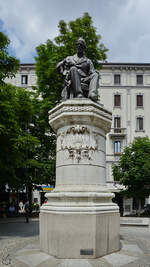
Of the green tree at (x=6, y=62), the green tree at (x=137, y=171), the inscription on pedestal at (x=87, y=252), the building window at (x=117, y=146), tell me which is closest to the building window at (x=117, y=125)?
the building window at (x=117, y=146)

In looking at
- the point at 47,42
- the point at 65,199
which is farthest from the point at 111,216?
the point at 47,42

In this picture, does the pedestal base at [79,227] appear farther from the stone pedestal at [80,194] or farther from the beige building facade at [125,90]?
the beige building facade at [125,90]

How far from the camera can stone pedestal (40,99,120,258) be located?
20.4 ft

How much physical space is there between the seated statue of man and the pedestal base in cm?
306

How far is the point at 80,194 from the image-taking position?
6586mm

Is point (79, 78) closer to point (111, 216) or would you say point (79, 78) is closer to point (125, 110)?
point (111, 216)

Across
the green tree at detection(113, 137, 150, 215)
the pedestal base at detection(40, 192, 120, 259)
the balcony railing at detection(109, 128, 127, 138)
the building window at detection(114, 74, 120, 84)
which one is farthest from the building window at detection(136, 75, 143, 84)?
the pedestal base at detection(40, 192, 120, 259)

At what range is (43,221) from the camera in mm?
6867

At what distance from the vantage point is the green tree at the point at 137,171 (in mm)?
24770

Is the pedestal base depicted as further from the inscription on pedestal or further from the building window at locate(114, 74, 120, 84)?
the building window at locate(114, 74, 120, 84)

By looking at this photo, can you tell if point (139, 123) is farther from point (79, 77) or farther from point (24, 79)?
point (79, 77)

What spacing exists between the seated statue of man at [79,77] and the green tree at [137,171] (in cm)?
1837

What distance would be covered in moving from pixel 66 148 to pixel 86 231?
2.27 meters

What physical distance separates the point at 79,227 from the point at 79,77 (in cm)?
441
